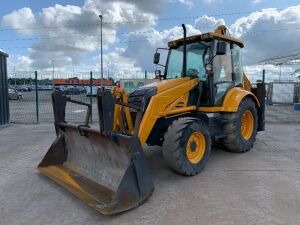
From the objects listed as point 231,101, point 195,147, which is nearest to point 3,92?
point 231,101

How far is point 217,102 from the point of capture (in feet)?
21.3

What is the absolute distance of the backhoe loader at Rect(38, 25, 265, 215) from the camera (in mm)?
4336

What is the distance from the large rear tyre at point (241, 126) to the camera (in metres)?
6.61

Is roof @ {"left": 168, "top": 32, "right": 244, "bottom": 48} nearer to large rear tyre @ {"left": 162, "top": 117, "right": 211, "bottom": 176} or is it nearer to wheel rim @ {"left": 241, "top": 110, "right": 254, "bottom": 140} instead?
wheel rim @ {"left": 241, "top": 110, "right": 254, "bottom": 140}

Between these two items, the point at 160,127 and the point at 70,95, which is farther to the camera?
the point at 70,95

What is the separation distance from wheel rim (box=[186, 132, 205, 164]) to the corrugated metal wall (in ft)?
29.6

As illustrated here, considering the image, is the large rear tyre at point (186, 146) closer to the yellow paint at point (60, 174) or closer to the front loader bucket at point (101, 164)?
the front loader bucket at point (101, 164)

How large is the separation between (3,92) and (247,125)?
939cm

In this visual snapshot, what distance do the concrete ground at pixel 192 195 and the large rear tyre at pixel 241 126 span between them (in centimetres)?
22

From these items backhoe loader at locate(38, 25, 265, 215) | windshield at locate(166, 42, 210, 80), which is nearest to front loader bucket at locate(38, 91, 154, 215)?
backhoe loader at locate(38, 25, 265, 215)

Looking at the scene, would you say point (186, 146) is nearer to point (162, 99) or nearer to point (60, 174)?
point (162, 99)

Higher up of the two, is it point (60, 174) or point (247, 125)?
point (247, 125)

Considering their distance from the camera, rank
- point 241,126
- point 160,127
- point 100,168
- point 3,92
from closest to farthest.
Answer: point 100,168 < point 160,127 < point 241,126 < point 3,92

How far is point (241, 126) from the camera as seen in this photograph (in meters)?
7.13
